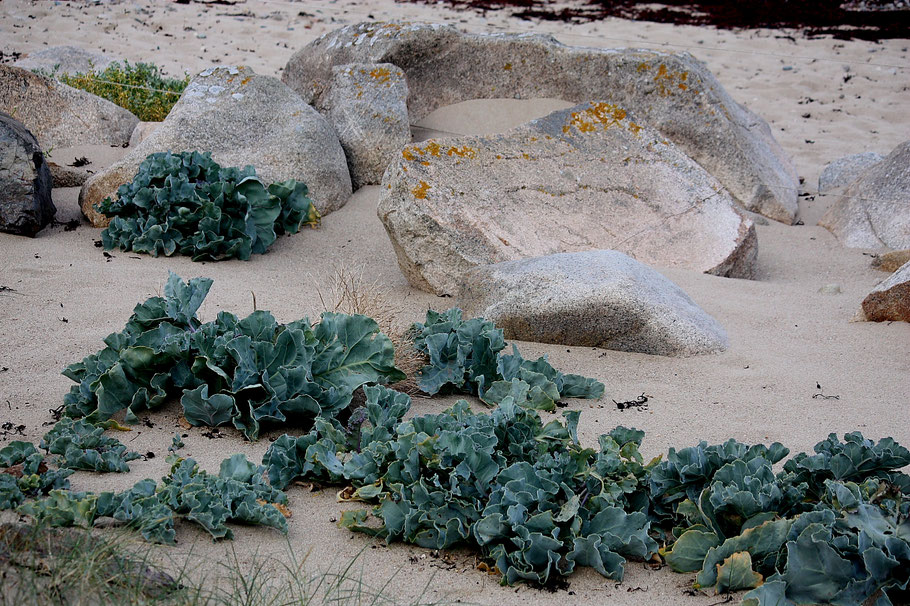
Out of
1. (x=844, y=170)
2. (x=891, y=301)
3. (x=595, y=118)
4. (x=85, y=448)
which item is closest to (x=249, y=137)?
(x=595, y=118)

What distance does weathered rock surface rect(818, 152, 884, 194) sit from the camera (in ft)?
26.5

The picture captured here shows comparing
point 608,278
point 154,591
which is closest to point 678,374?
point 608,278

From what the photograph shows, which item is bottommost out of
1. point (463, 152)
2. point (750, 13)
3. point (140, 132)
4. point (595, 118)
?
point (140, 132)

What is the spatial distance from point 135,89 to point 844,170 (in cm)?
712

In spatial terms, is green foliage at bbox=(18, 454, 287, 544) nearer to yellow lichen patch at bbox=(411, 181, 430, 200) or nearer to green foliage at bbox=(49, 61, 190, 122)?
yellow lichen patch at bbox=(411, 181, 430, 200)

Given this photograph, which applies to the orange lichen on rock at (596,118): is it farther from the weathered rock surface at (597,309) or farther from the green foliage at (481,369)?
the green foliage at (481,369)

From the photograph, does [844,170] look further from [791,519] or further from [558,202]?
[791,519]

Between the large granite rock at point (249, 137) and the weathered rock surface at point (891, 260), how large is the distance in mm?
4032

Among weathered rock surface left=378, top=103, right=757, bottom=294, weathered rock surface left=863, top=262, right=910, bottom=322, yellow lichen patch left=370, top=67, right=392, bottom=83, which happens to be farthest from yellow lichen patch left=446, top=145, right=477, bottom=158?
weathered rock surface left=863, top=262, right=910, bottom=322

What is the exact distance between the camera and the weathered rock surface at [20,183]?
5570mm

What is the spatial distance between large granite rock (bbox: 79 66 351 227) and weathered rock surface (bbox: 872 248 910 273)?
4032 mm

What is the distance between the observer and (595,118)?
628 centimetres

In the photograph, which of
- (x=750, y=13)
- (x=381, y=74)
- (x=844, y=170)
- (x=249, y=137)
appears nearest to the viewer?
(x=249, y=137)

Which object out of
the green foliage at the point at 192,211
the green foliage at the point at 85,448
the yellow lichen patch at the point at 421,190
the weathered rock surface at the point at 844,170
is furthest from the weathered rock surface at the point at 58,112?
the weathered rock surface at the point at 844,170
